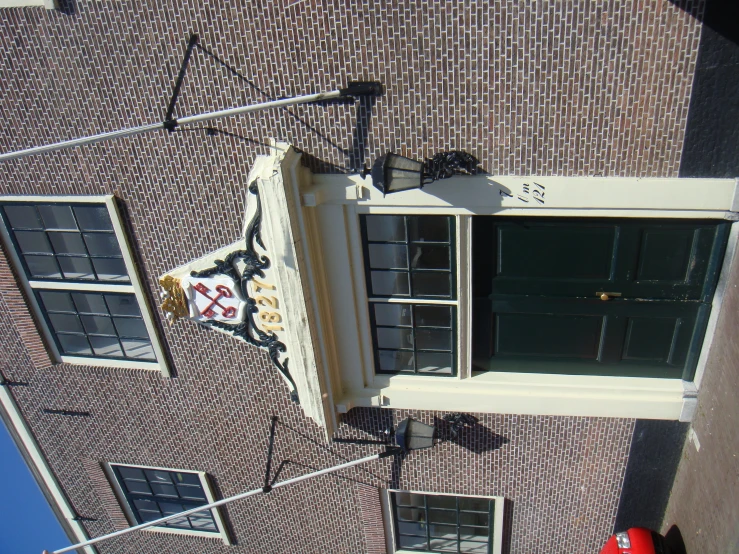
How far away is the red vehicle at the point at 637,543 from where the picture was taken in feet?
22.3

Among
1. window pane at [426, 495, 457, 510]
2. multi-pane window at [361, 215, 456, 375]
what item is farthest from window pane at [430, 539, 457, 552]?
multi-pane window at [361, 215, 456, 375]

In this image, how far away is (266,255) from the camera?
5.52 meters

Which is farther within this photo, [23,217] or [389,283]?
[23,217]

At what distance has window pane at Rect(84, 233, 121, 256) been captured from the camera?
636cm

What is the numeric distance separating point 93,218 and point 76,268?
802 millimetres

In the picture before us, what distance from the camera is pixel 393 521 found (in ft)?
26.5

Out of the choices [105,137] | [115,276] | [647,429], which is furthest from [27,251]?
[647,429]

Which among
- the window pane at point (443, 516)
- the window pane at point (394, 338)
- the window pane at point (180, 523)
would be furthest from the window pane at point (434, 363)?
the window pane at point (180, 523)

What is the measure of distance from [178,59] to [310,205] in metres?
1.81

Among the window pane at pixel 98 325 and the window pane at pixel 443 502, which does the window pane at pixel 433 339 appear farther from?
the window pane at pixel 98 325

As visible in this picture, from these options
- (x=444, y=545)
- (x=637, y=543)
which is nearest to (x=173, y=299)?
(x=444, y=545)

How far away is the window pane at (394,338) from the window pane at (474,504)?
2.70m

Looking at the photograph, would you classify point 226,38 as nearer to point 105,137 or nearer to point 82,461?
point 105,137

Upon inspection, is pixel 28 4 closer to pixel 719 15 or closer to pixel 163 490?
pixel 719 15
